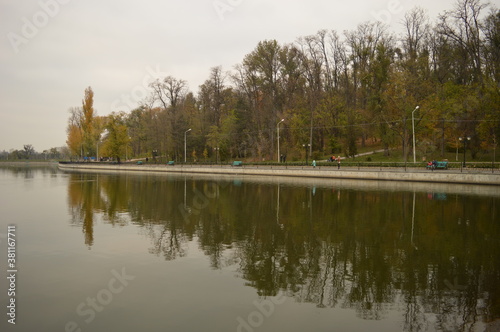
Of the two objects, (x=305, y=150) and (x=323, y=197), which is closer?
(x=323, y=197)

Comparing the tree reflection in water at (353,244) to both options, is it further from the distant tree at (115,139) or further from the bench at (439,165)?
the distant tree at (115,139)

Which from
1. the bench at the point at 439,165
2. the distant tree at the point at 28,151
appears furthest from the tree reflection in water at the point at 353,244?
the distant tree at the point at 28,151

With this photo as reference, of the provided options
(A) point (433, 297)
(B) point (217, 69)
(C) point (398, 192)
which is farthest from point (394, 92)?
(A) point (433, 297)

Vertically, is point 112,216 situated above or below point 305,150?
below

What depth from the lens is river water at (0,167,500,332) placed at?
7644mm

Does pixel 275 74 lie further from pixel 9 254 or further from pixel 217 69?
pixel 9 254

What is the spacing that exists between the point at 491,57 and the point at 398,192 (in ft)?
101

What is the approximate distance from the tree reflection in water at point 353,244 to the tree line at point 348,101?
977 inches

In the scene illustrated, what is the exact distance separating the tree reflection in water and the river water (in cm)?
5

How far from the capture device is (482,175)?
31453 millimetres

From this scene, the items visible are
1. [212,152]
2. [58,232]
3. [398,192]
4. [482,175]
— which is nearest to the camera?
[58,232]

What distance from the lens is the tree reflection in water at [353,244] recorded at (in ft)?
27.8

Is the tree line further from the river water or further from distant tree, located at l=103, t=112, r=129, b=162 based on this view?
the river water

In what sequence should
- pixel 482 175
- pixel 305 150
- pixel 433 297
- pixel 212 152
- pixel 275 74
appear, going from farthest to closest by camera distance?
1. pixel 212 152
2. pixel 275 74
3. pixel 305 150
4. pixel 482 175
5. pixel 433 297
